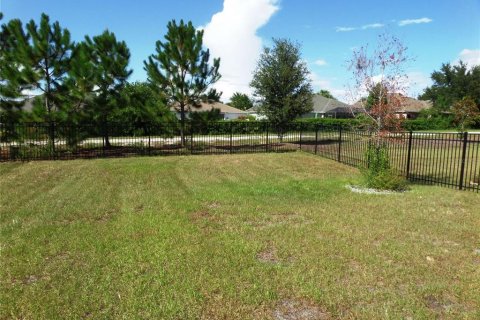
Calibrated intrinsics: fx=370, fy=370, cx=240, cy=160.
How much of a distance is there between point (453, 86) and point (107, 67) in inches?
1911

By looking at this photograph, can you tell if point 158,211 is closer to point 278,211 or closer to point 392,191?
point 278,211

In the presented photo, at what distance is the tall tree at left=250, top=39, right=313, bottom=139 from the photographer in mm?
21781

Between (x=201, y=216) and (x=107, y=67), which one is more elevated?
(x=107, y=67)

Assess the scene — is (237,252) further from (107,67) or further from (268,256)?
(107,67)

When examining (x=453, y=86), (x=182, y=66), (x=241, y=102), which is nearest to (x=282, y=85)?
(x=182, y=66)

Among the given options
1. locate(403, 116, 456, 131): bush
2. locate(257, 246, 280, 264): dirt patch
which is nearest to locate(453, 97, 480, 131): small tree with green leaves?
locate(403, 116, 456, 131): bush

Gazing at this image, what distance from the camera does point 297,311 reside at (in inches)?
131

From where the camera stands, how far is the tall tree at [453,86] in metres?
46.5

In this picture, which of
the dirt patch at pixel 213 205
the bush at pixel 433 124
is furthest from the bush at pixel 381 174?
the bush at pixel 433 124

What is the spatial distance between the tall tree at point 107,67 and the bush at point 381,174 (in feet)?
39.0

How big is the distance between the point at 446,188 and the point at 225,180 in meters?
5.47

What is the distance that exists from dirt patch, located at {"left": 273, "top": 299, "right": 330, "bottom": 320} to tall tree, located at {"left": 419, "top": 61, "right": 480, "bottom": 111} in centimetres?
4737

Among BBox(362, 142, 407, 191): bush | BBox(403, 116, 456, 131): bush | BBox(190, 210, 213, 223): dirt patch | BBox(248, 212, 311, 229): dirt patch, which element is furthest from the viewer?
BBox(403, 116, 456, 131): bush

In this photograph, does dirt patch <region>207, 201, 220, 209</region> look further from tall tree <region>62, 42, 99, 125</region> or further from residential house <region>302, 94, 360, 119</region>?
residential house <region>302, 94, 360, 119</region>
